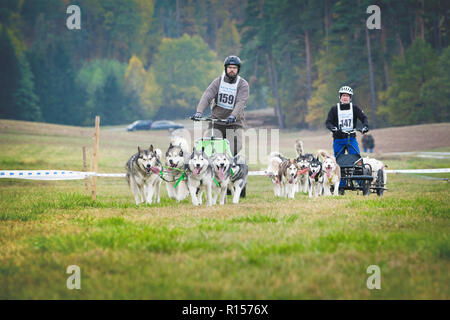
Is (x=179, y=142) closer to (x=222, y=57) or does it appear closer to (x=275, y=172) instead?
(x=275, y=172)

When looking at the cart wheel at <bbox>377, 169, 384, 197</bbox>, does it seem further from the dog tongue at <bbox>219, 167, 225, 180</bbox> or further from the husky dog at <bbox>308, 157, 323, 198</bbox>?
the dog tongue at <bbox>219, 167, 225, 180</bbox>

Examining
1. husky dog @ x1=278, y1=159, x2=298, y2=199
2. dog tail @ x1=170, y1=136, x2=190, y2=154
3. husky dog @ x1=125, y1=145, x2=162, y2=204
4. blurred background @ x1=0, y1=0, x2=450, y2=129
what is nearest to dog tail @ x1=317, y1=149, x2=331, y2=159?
husky dog @ x1=278, y1=159, x2=298, y2=199

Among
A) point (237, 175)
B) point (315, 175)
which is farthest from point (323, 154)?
point (237, 175)

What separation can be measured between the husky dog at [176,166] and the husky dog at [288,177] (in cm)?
292

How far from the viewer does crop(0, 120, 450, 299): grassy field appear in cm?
448

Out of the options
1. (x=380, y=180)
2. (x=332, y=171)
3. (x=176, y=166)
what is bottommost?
(x=380, y=180)

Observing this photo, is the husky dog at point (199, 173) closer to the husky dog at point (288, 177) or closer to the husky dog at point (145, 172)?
the husky dog at point (145, 172)

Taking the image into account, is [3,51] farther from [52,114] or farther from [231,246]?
[231,246]

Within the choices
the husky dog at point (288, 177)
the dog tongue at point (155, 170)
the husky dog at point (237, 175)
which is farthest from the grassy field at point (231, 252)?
the husky dog at point (288, 177)

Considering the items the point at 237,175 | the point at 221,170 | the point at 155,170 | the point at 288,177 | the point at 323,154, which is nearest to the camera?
the point at 221,170

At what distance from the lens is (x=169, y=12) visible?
107 metres

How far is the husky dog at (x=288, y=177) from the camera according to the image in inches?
542

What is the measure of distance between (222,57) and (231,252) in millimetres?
99540

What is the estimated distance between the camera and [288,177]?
14102mm
